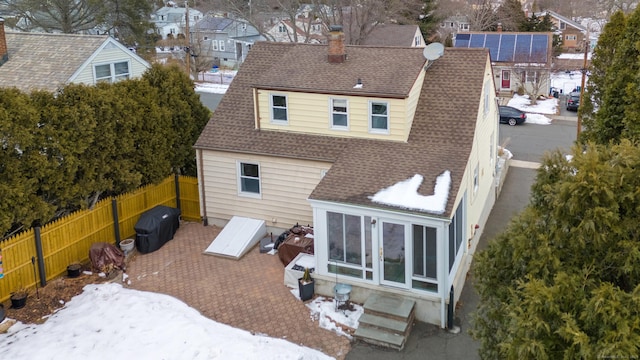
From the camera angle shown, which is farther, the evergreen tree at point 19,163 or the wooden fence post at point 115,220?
the wooden fence post at point 115,220

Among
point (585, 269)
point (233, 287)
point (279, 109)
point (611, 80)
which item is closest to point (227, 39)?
point (279, 109)

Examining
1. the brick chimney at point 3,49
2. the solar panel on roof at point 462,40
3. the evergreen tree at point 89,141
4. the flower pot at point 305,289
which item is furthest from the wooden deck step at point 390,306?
the solar panel on roof at point 462,40

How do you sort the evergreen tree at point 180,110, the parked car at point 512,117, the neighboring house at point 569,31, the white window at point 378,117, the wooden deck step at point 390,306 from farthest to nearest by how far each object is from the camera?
the neighboring house at point 569,31, the parked car at point 512,117, the evergreen tree at point 180,110, the white window at point 378,117, the wooden deck step at point 390,306

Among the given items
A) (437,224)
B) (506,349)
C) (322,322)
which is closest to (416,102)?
(437,224)

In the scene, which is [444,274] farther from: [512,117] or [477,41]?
[477,41]

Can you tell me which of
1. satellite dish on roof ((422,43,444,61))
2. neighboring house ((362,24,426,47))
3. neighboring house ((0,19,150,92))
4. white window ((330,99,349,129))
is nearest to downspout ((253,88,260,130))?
white window ((330,99,349,129))

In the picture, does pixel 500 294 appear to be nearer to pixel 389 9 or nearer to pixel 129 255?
pixel 129 255

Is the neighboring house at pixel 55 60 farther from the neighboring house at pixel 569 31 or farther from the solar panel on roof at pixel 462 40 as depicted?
the neighboring house at pixel 569 31
